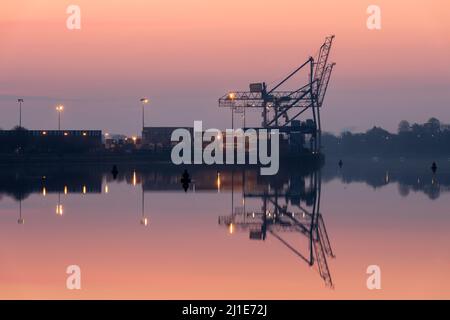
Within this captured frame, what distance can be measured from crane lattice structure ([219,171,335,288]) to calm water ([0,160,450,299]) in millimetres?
56

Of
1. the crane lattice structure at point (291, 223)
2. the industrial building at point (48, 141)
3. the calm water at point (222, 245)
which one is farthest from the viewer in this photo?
the industrial building at point (48, 141)

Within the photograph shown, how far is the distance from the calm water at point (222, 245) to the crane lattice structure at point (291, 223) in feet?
0.18

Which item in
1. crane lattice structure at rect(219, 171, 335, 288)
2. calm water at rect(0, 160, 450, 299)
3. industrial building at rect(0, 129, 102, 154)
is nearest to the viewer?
calm water at rect(0, 160, 450, 299)

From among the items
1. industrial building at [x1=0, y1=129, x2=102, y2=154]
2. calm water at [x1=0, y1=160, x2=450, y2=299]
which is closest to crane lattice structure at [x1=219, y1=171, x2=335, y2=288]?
calm water at [x1=0, y1=160, x2=450, y2=299]

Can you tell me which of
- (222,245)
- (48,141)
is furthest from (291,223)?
(48,141)

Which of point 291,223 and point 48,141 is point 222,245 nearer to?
point 291,223

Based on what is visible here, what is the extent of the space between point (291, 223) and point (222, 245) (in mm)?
6092

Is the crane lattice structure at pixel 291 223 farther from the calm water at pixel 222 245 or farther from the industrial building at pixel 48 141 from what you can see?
the industrial building at pixel 48 141

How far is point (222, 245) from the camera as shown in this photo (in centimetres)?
1998

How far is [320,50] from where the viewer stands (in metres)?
104

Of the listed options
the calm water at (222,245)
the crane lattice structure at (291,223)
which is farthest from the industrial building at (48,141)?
the calm water at (222,245)

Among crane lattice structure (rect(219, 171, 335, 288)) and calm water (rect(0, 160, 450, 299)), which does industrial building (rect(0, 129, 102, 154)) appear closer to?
crane lattice structure (rect(219, 171, 335, 288))

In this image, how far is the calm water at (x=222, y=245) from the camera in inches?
558

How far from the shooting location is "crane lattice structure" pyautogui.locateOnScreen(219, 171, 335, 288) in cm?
1804
